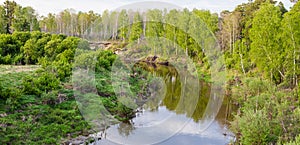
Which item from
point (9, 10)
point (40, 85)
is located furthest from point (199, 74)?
point (9, 10)

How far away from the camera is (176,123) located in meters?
17.6

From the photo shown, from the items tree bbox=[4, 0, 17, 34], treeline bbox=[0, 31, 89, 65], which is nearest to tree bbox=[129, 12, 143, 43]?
tree bbox=[4, 0, 17, 34]

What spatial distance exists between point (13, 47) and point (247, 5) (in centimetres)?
2530

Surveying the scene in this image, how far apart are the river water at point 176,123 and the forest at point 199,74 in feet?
3.34

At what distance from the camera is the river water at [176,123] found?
15031 mm

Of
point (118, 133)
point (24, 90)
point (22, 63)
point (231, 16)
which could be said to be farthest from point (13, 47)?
point (231, 16)

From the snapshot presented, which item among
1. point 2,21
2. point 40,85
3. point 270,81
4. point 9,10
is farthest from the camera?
point 9,10

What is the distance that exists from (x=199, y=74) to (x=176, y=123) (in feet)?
56.7

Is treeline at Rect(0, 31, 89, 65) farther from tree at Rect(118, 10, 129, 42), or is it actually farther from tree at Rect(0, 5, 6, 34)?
tree at Rect(118, 10, 129, 42)

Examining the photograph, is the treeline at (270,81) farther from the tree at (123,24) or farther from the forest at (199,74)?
the tree at (123,24)

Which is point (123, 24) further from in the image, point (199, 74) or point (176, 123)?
point (176, 123)

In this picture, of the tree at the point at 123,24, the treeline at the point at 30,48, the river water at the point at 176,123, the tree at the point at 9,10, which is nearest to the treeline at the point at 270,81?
the river water at the point at 176,123

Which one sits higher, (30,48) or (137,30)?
(137,30)

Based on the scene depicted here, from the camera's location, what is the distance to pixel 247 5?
3391 cm
